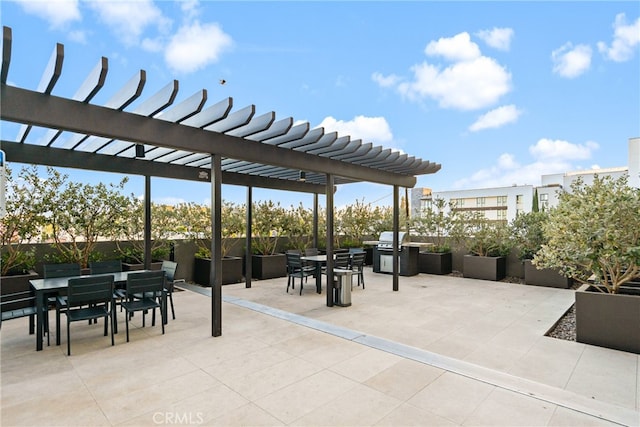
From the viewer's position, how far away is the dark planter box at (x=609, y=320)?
3.81 m

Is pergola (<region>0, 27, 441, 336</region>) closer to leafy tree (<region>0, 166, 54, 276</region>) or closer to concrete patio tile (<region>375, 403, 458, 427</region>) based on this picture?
leafy tree (<region>0, 166, 54, 276</region>)

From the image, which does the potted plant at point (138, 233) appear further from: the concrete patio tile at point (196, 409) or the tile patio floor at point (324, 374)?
the concrete patio tile at point (196, 409)

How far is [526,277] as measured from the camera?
8.09 m

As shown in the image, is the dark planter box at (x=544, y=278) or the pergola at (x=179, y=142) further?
the dark planter box at (x=544, y=278)

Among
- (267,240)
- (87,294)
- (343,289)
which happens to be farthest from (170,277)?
(267,240)

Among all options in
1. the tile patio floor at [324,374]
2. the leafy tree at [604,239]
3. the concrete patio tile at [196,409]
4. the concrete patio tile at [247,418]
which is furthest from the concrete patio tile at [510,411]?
the leafy tree at [604,239]

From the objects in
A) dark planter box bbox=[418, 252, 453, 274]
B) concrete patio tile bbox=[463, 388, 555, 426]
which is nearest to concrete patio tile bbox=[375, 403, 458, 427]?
concrete patio tile bbox=[463, 388, 555, 426]

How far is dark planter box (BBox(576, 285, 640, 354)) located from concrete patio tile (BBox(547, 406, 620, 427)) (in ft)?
6.71

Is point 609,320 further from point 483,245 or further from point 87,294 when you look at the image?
point 87,294

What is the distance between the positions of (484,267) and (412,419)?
7.28 metres

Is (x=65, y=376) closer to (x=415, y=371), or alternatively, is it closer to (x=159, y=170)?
(x=415, y=371)

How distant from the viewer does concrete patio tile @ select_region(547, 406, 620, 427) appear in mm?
2357

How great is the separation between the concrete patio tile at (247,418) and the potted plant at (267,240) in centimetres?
628

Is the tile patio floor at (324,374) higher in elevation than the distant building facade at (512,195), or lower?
lower
